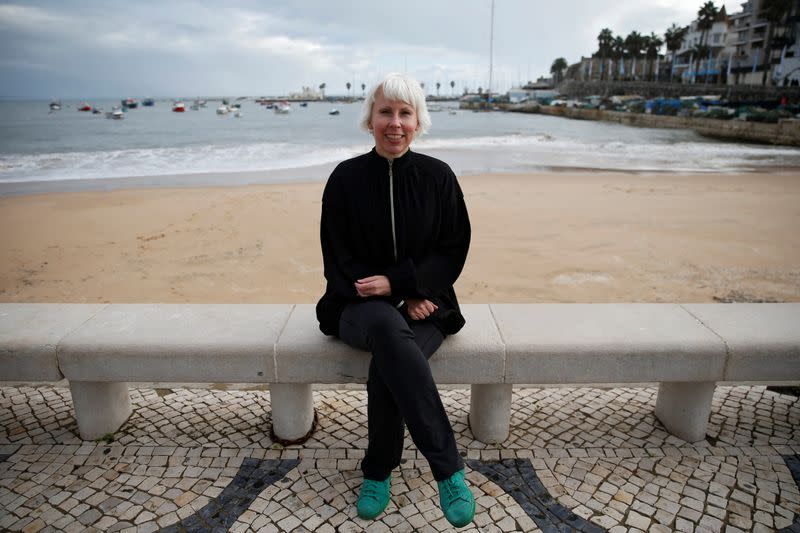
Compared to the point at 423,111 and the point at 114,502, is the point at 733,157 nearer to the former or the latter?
the point at 423,111

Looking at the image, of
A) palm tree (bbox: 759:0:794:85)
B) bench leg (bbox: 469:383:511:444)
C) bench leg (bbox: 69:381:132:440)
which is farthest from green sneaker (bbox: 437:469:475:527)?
palm tree (bbox: 759:0:794:85)

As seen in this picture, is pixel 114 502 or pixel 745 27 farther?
pixel 745 27

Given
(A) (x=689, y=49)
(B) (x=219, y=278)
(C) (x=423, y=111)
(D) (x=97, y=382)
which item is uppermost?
(A) (x=689, y=49)

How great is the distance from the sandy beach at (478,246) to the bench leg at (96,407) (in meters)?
2.96

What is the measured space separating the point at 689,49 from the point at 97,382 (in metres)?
99.7

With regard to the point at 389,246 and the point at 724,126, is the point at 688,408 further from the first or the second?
the point at 724,126

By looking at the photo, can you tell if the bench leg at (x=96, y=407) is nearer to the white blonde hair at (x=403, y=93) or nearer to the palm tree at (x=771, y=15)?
the white blonde hair at (x=403, y=93)

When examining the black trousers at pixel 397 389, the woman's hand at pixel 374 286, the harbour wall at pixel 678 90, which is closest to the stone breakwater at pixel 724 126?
the harbour wall at pixel 678 90

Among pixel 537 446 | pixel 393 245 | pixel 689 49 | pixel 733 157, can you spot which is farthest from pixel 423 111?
pixel 689 49

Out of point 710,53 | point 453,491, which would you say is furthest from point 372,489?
point 710,53

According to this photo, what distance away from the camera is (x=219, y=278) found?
691cm

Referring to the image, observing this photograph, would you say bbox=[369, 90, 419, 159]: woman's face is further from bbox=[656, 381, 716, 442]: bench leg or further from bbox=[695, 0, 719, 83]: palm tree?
bbox=[695, 0, 719, 83]: palm tree

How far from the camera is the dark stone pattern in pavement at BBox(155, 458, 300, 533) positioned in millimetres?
2438

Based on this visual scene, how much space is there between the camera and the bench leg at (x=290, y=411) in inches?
119
